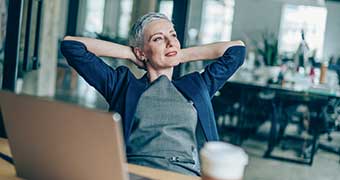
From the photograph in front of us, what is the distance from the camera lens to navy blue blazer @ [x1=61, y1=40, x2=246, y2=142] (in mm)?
1606

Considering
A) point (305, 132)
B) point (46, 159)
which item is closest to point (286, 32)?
point (305, 132)

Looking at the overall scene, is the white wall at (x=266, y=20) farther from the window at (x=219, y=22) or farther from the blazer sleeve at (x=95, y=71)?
the blazer sleeve at (x=95, y=71)

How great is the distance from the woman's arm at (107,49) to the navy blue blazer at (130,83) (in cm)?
5

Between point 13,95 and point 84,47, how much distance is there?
0.84m

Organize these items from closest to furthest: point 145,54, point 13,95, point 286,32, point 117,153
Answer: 1. point 117,153
2. point 13,95
3. point 145,54
4. point 286,32

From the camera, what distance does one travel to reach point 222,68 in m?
1.75

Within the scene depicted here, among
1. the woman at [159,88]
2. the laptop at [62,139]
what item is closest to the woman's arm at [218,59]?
the woman at [159,88]

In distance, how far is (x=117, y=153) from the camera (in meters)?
0.77

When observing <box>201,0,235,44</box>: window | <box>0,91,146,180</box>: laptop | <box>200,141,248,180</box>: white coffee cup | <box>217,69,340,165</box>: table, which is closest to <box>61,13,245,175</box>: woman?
<box>0,91,146,180</box>: laptop

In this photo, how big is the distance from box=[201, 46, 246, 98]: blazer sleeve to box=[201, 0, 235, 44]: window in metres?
3.13

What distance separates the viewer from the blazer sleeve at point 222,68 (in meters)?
1.73

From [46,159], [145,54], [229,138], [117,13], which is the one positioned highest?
[117,13]

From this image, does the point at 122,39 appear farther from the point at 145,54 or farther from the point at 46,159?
the point at 46,159

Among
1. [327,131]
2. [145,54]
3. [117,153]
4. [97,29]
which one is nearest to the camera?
[117,153]
